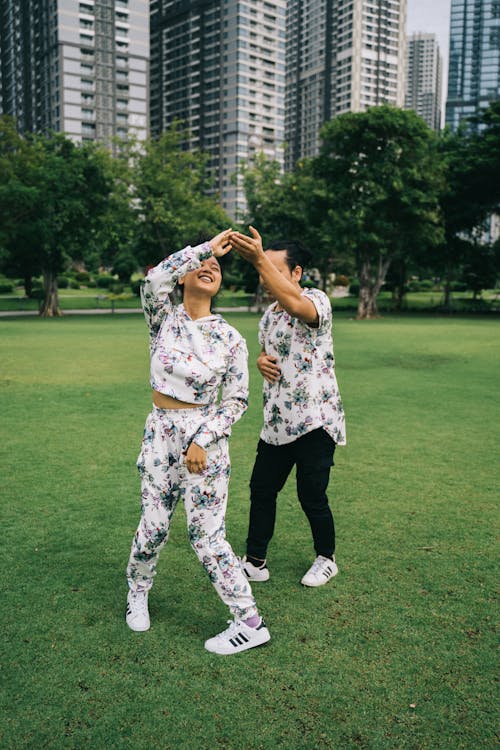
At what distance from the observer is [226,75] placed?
119500mm

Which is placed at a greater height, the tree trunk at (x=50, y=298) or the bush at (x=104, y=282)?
the bush at (x=104, y=282)

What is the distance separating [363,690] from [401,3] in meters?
168

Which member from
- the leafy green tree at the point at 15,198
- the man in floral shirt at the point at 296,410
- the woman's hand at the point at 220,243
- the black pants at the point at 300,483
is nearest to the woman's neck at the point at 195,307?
the woman's hand at the point at 220,243

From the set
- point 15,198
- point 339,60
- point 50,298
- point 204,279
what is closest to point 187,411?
point 204,279

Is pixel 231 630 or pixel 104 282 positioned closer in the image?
pixel 231 630

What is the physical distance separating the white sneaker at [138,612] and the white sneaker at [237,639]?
1.16 feet

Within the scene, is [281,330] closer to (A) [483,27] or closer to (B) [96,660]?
(B) [96,660]

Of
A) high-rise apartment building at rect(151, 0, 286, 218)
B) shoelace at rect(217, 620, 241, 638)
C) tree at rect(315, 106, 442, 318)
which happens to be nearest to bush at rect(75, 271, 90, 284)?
tree at rect(315, 106, 442, 318)

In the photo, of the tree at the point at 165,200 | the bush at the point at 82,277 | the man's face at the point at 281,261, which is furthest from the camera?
the bush at the point at 82,277

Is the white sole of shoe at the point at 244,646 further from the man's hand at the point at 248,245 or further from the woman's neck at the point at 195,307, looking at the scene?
the man's hand at the point at 248,245

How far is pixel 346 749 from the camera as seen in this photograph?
2.43 metres

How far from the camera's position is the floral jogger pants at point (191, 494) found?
3.00 meters

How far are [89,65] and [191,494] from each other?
4284 inches

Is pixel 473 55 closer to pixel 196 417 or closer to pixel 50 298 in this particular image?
pixel 50 298
